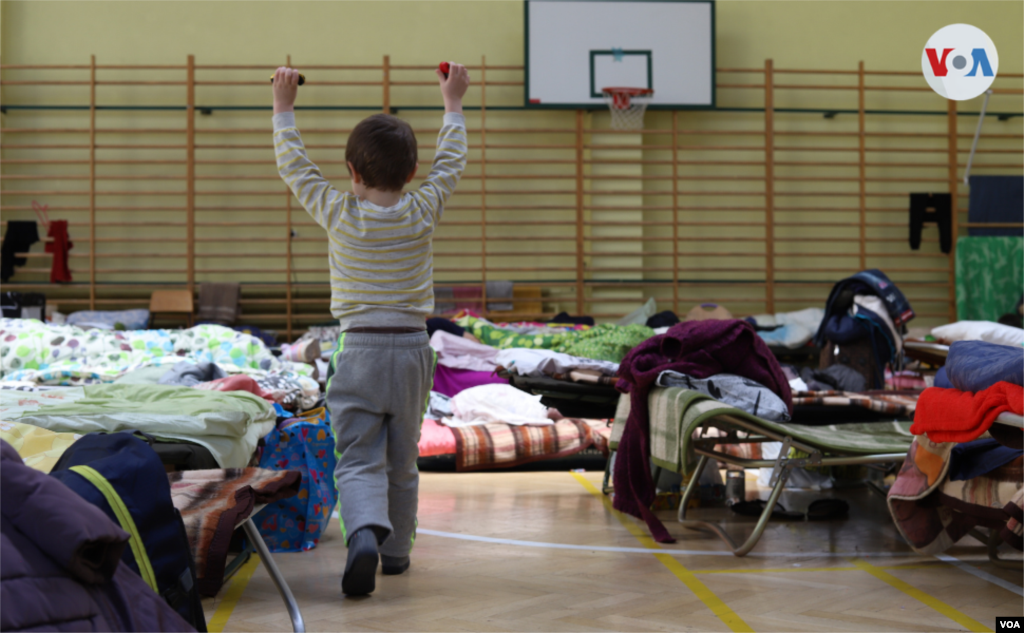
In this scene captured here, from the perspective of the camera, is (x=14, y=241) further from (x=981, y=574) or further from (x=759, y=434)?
(x=981, y=574)

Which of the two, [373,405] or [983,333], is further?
[983,333]

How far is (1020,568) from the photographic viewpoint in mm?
2199

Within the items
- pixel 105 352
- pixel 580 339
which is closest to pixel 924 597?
pixel 580 339

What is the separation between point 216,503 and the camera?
1.58 m

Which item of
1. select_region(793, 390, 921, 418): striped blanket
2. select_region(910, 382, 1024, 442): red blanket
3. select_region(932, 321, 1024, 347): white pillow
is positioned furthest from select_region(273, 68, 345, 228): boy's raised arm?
select_region(932, 321, 1024, 347): white pillow

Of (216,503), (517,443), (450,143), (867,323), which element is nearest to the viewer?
(216,503)

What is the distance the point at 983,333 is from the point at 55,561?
15.1 feet

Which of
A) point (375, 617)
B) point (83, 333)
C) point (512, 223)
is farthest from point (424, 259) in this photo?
point (512, 223)

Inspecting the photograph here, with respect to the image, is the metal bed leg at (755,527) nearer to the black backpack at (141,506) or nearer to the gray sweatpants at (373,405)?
the gray sweatpants at (373,405)

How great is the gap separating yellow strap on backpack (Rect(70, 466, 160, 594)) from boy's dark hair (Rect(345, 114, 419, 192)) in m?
0.99

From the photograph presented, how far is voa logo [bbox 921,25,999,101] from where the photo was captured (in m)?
6.99

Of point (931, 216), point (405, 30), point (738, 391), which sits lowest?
point (738, 391)

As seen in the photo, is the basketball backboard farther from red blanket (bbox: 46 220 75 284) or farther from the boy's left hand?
the boy's left hand

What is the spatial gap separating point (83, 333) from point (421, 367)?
267cm
